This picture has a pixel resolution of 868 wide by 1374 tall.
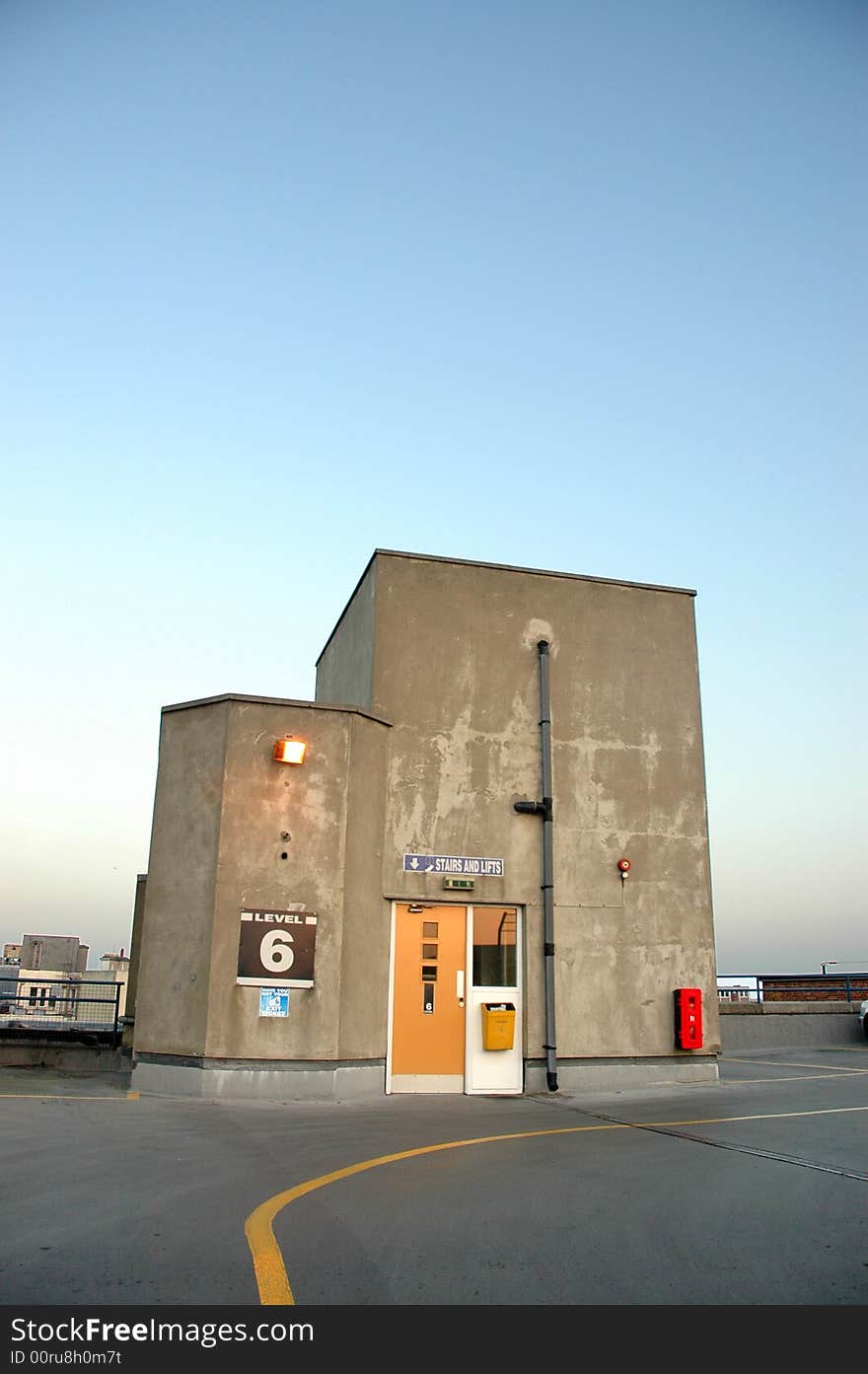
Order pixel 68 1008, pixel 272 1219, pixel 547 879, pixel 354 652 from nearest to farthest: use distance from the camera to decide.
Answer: pixel 272 1219, pixel 547 879, pixel 354 652, pixel 68 1008

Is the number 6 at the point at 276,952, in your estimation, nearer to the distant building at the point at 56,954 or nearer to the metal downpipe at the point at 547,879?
the metal downpipe at the point at 547,879

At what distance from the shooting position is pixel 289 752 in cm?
1374

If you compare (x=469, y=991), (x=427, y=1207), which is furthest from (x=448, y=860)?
(x=427, y=1207)

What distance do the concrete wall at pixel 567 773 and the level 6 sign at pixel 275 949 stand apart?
1597 millimetres

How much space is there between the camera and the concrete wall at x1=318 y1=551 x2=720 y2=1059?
586 inches

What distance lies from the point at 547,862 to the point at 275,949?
4020 mm

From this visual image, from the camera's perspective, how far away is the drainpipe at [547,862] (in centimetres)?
1445

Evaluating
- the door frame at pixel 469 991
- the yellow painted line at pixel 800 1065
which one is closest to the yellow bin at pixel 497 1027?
the door frame at pixel 469 991

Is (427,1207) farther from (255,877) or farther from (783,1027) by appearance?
(783,1027)

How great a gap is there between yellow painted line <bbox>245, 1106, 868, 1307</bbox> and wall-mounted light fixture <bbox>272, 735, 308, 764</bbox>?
5.41 m

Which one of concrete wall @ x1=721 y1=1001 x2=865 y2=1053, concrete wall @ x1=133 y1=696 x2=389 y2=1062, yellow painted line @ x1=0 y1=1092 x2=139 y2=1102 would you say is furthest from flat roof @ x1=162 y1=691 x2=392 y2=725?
concrete wall @ x1=721 y1=1001 x2=865 y2=1053

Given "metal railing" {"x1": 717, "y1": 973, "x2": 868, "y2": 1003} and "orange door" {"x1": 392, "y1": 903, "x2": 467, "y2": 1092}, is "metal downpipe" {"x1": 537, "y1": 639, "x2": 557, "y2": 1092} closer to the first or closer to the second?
"orange door" {"x1": 392, "y1": 903, "x2": 467, "y2": 1092}

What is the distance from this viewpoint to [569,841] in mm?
15352
